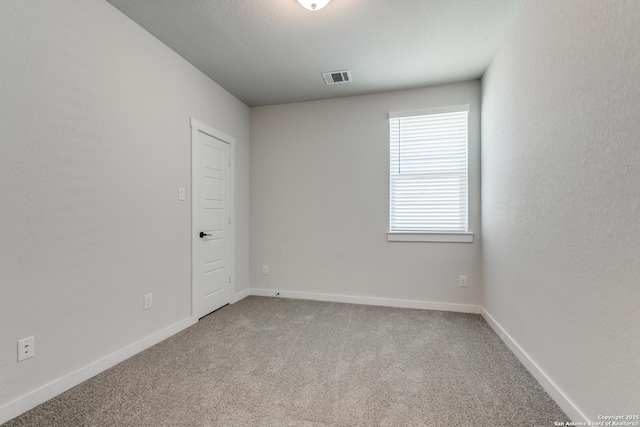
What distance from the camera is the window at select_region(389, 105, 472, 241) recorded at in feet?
10.6

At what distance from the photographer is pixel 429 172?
10.9 ft

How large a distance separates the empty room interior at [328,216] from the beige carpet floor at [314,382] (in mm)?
17

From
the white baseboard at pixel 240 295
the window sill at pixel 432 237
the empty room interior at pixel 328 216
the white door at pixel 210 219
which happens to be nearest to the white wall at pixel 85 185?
the empty room interior at pixel 328 216

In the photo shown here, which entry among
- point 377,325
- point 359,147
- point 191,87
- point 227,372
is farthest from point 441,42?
point 227,372

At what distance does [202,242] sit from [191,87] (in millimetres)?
1600

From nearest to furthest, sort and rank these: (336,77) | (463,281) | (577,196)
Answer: (577,196) < (336,77) < (463,281)

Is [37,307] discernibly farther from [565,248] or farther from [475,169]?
[475,169]

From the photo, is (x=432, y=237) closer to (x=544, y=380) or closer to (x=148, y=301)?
(x=544, y=380)

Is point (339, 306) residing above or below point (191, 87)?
below

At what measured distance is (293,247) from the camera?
380 cm

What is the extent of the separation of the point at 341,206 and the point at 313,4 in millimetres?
2185

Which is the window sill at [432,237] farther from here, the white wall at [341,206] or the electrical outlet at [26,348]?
the electrical outlet at [26,348]

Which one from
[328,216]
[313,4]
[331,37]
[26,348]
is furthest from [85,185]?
[328,216]

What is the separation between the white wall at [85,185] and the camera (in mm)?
1553
